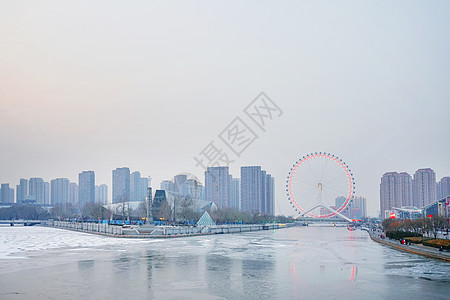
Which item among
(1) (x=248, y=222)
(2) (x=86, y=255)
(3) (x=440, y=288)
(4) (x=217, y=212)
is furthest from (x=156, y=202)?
(3) (x=440, y=288)

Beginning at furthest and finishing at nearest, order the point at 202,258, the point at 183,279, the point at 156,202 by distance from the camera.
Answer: the point at 156,202 → the point at 202,258 → the point at 183,279

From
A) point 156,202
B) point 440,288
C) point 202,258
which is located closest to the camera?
point 440,288

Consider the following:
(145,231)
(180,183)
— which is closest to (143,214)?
(145,231)

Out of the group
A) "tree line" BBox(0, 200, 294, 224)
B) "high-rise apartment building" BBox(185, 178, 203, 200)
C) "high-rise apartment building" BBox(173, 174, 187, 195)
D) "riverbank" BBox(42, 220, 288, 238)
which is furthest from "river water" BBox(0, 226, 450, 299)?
"high-rise apartment building" BBox(173, 174, 187, 195)

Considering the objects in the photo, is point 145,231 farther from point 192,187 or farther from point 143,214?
point 192,187

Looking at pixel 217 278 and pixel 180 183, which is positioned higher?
pixel 180 183

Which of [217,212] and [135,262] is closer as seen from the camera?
[135,262]

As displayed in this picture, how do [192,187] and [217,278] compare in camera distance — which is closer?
[217,278]

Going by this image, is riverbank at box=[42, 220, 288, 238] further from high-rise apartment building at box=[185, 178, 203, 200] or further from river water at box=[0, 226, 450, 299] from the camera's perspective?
high-rise apartment building at box=[185, 178, 203, 200]

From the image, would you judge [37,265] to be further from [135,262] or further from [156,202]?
[156,202]

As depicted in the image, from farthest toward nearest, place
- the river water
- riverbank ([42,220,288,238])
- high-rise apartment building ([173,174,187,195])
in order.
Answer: high-rise apartment building ([173,174,187,195])
riverbank ([42,220,288,238])
the river water

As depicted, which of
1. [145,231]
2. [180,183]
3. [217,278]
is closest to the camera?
[217,278]
